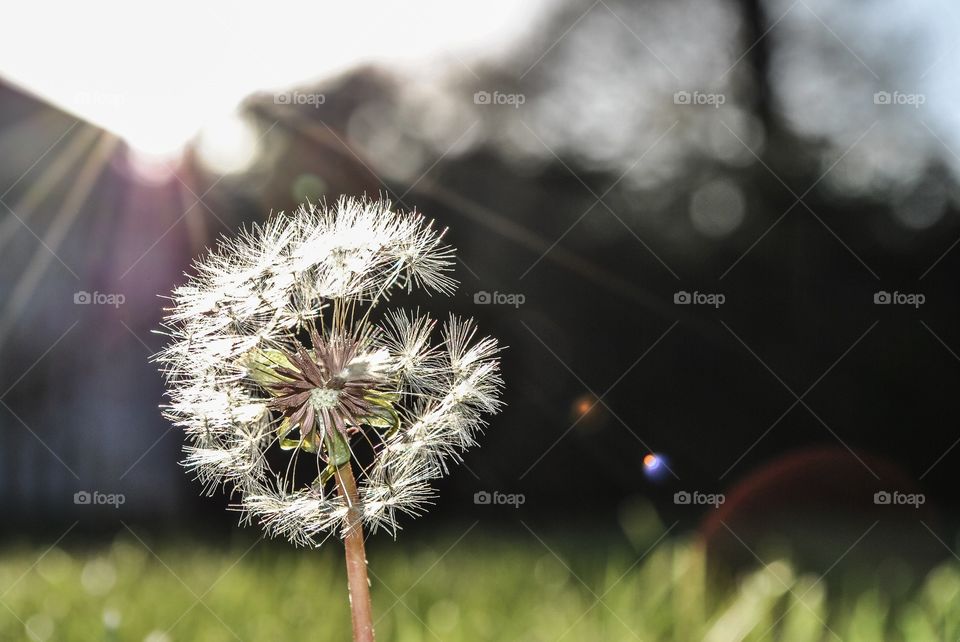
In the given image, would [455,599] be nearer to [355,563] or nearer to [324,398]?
[355,563]

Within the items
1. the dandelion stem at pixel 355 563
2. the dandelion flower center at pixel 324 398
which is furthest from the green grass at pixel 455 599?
the dandelion flower center at pixel 324 398

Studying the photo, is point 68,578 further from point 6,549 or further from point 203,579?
point 6,549

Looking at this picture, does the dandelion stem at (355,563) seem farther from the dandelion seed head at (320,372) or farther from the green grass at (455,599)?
the green grass at (455,599)

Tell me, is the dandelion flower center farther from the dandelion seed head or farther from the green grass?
the green grass

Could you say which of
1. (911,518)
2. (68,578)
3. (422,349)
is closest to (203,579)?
(68,578)

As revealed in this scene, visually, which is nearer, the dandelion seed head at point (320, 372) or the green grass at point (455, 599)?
the dandelion seed head at point (320, 372)

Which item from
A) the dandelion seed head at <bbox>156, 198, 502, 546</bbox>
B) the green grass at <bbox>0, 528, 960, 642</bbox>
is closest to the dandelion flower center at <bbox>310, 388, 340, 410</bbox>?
the dandelion seed head at <bbox>156, 198, 502, 546</bbox>
